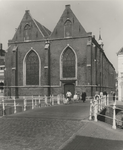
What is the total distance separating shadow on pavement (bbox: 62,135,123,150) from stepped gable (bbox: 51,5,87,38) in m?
25.4

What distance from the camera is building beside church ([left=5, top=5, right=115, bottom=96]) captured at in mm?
30203

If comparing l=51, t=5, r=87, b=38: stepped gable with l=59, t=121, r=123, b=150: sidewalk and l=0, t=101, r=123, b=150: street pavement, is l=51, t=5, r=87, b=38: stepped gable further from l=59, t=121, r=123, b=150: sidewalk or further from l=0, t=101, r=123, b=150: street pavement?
l=59, t=121, r=123, b=150: sidewalk

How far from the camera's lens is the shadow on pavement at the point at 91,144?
586 centimetres

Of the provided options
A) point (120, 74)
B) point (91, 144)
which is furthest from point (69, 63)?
point (91, 144)

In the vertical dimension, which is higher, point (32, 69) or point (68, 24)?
point (68, 24)

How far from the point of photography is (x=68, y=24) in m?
31.6

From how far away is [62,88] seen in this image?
31.2m

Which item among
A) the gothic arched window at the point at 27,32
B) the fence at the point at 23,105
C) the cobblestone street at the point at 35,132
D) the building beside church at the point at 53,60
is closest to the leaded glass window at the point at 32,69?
the building beside church at the point at 53,60

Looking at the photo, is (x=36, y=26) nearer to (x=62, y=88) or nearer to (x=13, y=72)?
(x=13, y=72)

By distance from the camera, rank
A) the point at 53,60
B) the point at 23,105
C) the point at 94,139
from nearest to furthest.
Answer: the point at 94,139 < the point at 23,105 < the point at 53,60

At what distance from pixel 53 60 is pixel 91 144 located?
1028 inches

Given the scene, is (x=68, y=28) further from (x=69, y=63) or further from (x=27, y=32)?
(x=27, y=32)

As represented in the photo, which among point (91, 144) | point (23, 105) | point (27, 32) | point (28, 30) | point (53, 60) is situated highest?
point (28, 30)

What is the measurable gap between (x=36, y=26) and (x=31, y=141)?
93.8ft
